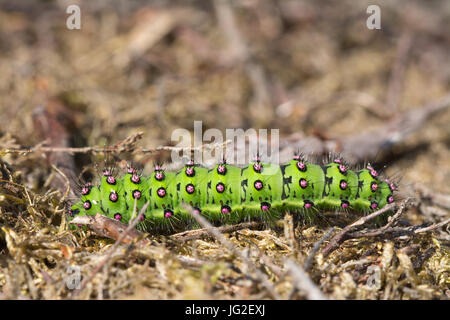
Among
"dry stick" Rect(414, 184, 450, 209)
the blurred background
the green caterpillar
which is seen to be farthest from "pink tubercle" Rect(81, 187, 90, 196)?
"dry stick" Rect(414, 184, 450, 209)

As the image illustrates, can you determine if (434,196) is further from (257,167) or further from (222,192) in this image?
(222,192)

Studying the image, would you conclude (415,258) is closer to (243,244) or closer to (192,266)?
(243,244)

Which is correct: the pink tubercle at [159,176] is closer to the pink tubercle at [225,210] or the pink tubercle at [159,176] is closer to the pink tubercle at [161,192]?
the pink tubercle at [161,192]

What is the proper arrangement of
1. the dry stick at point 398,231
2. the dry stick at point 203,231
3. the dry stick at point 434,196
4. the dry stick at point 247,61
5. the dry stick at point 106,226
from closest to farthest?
the dry stick at point 106,226 → the dry stick at point 398,231 → the dry stick at point 203,231 → the dry stick at point 434,196 → the dry stick at point 247,61

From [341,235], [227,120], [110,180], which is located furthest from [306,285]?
[227,120]

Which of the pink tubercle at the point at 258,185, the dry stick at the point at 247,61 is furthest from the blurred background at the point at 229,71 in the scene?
the pink tubercle at the point at 258,185
